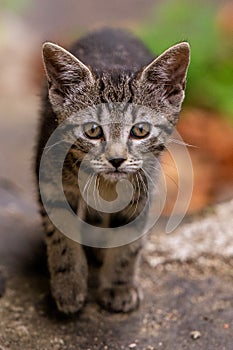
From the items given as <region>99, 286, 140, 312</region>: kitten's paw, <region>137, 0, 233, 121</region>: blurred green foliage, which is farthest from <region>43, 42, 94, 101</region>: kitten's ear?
<region>137, 0, 233, 121</region>: blurred green foliage

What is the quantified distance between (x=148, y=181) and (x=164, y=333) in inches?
29.3

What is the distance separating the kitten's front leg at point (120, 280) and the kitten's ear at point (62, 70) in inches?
36.1

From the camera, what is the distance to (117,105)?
3.29 meters

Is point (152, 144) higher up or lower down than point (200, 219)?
higher up

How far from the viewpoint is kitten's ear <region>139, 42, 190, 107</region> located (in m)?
3.26

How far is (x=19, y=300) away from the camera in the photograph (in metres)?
3.77

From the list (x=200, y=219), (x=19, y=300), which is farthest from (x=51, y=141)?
(x=200, y=219)

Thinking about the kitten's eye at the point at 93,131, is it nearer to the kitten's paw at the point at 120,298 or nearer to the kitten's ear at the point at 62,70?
the kitten's ear at the point at 62,70

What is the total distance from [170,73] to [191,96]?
122 inches

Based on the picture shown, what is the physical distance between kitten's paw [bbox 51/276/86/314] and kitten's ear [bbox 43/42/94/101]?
0.94m

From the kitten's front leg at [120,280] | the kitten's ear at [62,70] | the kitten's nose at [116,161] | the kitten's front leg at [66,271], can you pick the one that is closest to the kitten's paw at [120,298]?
the kitten's front leg at [120,280]

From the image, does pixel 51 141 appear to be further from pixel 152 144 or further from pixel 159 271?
pixel 159 271

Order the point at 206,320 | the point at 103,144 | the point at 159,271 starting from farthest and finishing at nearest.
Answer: the point at 159,271, the point at 206,320, the point at 103,144

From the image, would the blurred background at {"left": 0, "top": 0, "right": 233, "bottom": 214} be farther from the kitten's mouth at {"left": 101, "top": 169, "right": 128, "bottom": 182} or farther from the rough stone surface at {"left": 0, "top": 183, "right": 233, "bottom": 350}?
the kitten's mouth at {"left": 101, "top": 169, "right": 128, "bottom": 182}
